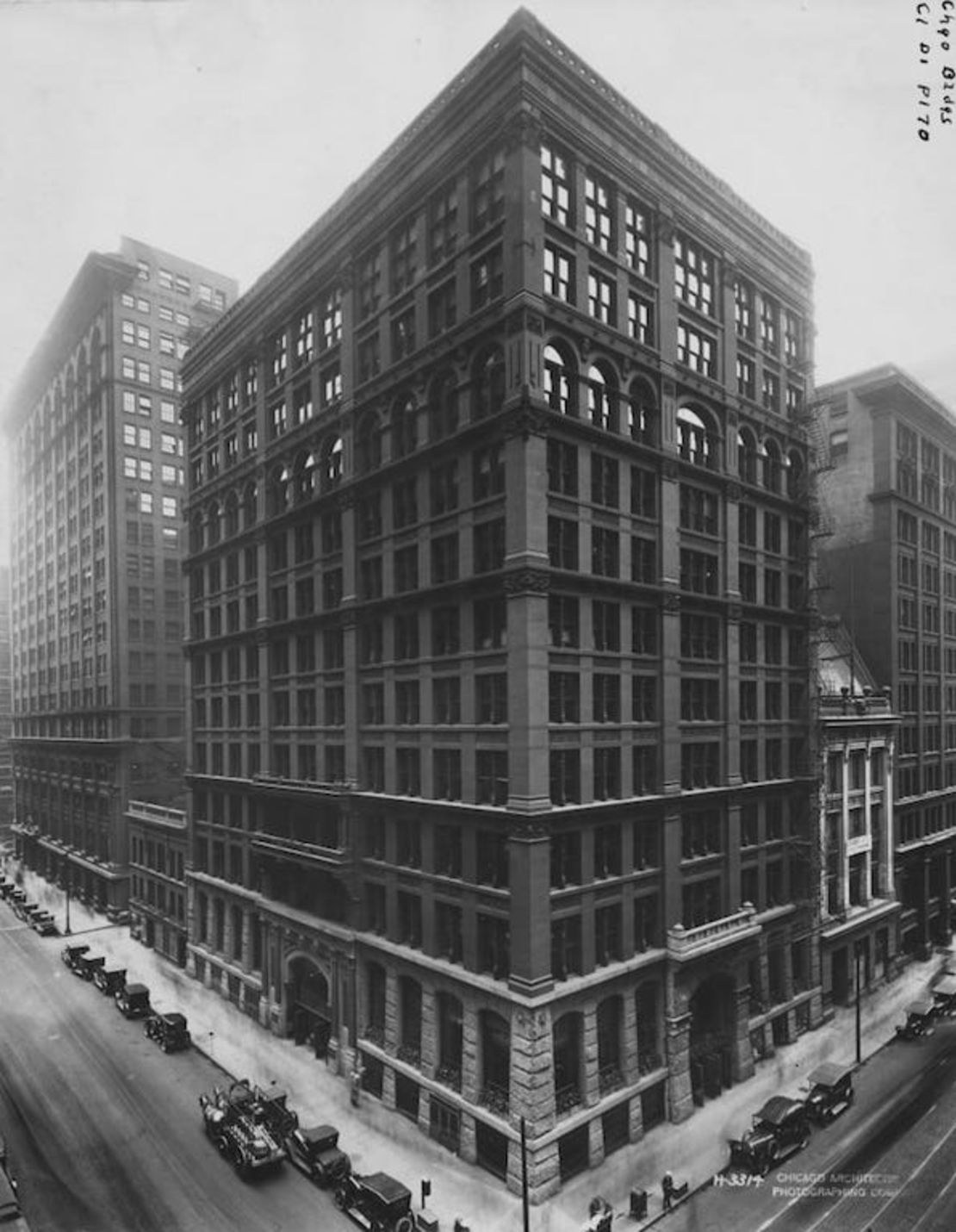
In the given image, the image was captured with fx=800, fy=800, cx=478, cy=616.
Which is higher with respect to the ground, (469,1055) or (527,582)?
(527,582)

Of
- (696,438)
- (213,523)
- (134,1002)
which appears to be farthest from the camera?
(213,523)

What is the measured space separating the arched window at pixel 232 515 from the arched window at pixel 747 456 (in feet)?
98.6

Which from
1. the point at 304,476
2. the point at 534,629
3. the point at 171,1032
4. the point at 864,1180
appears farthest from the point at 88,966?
the point at 864,1180

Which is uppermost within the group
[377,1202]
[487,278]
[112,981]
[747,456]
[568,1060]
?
[487,278]

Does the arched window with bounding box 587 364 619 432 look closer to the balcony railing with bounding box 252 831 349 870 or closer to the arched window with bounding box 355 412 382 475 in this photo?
the arched window with bounding box 355 412 382 475

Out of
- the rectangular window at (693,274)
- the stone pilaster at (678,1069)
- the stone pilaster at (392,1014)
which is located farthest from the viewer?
the rectangular window at (693,274)

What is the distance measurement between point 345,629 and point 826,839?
2973 cm

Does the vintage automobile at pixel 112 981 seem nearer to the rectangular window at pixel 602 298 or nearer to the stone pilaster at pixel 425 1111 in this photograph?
the stone pilaster at pixel 425 1111

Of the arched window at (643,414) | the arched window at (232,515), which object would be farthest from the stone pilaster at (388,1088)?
the arched window at (232,515)

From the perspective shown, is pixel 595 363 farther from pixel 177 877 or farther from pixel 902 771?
pixel 177 877

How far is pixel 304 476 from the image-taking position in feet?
144

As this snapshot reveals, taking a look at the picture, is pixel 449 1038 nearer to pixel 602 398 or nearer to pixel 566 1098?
pixel 566 1098

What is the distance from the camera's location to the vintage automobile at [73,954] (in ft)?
178

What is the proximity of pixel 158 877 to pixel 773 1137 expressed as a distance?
45.4 m
